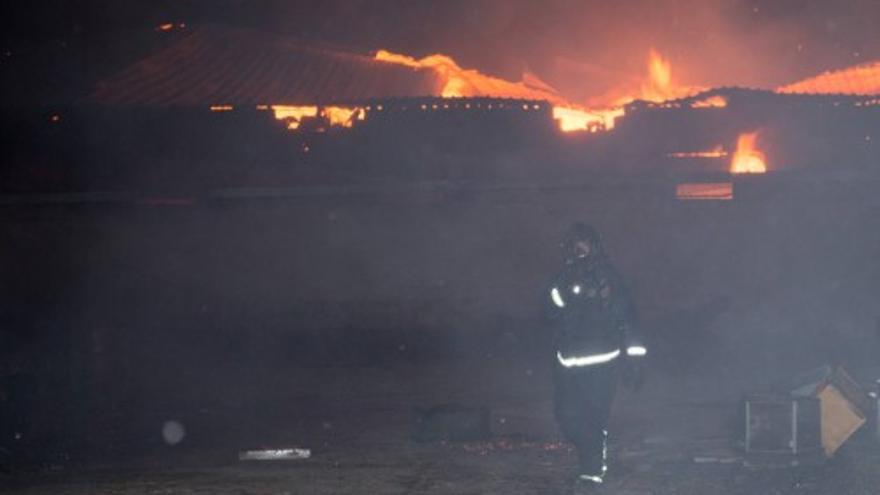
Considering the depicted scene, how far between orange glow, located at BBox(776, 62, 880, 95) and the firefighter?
923cm

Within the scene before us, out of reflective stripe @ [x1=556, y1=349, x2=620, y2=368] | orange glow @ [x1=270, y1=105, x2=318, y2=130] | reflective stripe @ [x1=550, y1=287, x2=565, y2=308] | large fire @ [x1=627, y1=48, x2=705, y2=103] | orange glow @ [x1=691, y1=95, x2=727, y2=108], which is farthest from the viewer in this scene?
large fire @ [x1=627, y1=48, x2=705, y2=103]

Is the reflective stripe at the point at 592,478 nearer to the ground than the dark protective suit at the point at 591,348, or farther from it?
nearer to the ground

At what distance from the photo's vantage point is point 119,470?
31.9 ft

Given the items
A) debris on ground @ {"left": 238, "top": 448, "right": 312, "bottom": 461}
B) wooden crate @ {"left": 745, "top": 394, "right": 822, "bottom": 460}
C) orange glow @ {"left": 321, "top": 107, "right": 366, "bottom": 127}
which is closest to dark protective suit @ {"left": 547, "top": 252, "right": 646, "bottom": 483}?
wooden crate @ {"left": 745, "top": 394, "right": 822, "bottom": 460}

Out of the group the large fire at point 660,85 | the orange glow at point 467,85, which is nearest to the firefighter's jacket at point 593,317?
the orange glow at point 467,85

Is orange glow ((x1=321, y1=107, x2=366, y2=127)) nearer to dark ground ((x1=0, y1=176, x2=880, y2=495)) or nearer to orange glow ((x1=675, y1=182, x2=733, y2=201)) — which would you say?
A: dark ground ((x1=0, y1=176, x2=880, y2=495))

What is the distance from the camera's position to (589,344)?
836cm

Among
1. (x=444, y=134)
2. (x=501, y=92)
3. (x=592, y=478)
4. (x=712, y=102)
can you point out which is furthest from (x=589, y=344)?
(x=501, y=92)

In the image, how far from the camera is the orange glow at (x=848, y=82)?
55.1 ft

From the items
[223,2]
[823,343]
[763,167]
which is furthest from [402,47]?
[823,343]

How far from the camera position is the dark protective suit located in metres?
8.37

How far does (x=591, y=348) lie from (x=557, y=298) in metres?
0.45

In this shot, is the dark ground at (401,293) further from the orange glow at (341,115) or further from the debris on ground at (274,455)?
the debris on ground at (274,455)

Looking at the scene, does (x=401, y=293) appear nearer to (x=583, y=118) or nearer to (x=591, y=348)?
(x=583, y=118)
